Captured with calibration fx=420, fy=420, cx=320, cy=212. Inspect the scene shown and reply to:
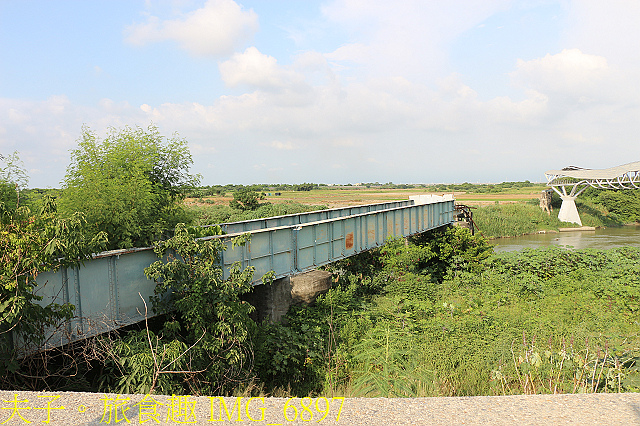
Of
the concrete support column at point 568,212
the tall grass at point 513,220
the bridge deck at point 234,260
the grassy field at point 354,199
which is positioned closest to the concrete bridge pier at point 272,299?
the bridge deck at point 234,260

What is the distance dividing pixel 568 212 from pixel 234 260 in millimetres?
55426

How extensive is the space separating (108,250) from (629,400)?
8.63 metres

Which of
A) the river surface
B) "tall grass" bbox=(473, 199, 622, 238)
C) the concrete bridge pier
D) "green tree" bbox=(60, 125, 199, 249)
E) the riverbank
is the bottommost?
the river surface

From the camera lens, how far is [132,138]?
34.0ft

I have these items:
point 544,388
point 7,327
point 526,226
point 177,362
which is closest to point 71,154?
point 7,327

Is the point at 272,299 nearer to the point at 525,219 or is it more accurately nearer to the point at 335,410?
the point at 335,410

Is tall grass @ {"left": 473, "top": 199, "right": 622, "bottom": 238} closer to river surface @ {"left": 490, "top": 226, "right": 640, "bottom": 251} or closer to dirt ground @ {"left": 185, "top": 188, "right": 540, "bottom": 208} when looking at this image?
river surface @ {"left": 490, "top": 226, "right": 640, "bottom": 251}

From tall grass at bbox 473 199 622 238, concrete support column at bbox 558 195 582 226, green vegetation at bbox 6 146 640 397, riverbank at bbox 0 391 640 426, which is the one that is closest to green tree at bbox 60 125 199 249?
green vegetation at bbox 6 146 640 397

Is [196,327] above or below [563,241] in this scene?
above

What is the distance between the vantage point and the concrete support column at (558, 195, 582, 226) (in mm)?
53719

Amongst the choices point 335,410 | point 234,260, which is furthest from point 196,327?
point 335,410

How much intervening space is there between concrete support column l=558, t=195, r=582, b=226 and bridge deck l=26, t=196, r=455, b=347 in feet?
138

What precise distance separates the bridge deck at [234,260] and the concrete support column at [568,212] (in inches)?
1658

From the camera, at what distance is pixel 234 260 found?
10.3m
